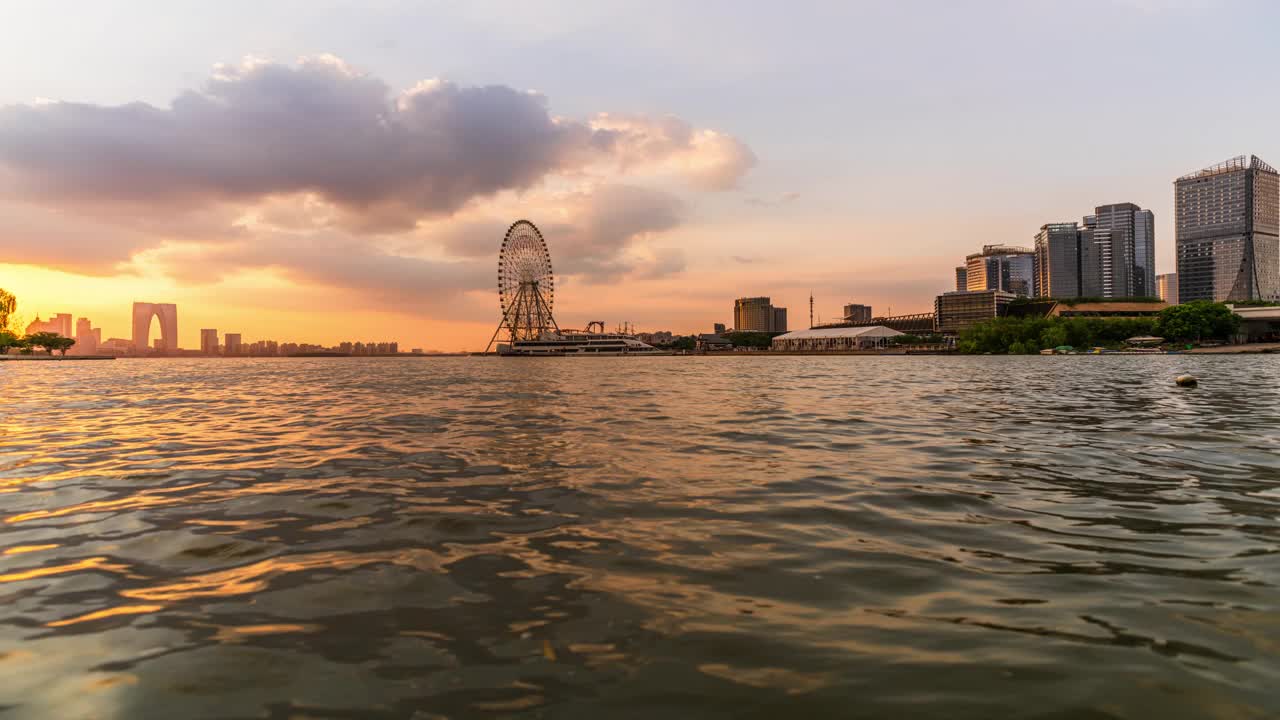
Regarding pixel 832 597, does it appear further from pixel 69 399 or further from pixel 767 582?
pixel 69 399

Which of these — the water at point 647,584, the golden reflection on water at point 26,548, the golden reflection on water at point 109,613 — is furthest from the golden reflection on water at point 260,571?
the golden reflection on water at point 26,548

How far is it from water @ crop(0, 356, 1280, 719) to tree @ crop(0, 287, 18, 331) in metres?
203

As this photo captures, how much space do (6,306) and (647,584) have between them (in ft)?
718

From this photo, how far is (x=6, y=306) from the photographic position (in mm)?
154250

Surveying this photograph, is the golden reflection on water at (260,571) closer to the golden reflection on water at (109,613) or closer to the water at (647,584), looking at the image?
the water at (647,584)

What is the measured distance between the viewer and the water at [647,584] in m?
3.90

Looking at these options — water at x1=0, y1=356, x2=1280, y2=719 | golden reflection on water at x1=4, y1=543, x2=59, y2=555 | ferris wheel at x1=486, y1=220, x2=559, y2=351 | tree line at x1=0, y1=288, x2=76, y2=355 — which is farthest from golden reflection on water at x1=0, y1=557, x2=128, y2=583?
tree line at x1=0, y1=288, x2=76, y2=355

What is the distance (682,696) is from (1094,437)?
16012mm

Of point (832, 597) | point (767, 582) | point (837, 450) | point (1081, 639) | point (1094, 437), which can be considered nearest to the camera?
point (1081, 639)

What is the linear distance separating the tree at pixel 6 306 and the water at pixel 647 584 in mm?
203032

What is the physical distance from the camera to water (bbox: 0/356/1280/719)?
12.8ft

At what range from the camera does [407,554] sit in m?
6.74

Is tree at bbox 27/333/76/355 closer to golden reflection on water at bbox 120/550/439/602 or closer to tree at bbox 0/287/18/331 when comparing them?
tree at bbox 0/287/18/331

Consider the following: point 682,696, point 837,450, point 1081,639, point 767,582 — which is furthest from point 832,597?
point 837,450
